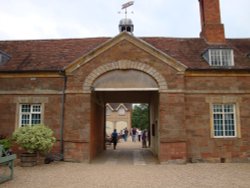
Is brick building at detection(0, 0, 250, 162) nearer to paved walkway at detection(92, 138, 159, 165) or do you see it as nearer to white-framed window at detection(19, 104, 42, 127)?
white-framed window at detection(19, 104, 42, 127)

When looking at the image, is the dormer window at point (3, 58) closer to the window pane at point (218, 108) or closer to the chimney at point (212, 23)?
the window pane at point (218, 108)

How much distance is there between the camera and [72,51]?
19.6 meters

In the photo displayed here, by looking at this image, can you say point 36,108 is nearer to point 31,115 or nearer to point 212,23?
point 31,115

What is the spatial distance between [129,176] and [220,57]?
10.4 meters

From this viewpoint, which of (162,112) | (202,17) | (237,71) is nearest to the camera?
(162,112)

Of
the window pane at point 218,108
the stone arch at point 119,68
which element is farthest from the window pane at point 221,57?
the stone arch at point 119,68

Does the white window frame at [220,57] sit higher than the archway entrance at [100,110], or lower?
higher

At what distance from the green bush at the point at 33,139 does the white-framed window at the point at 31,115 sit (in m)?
2.53

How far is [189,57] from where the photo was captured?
17953 millimetres

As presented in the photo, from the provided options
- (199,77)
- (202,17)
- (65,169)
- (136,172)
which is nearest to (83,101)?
(65,169)

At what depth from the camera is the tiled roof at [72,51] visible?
17391 millimetres

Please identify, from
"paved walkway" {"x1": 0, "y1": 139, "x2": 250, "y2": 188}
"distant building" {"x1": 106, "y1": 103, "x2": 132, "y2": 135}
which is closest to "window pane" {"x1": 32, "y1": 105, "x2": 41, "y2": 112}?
"paved walkway" {"x1": 0, "y1": 139, "x2": 250, "y2": 188}

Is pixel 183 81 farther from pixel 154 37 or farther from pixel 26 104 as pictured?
pixel 26 104

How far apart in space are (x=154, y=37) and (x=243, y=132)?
1015 centimetres
